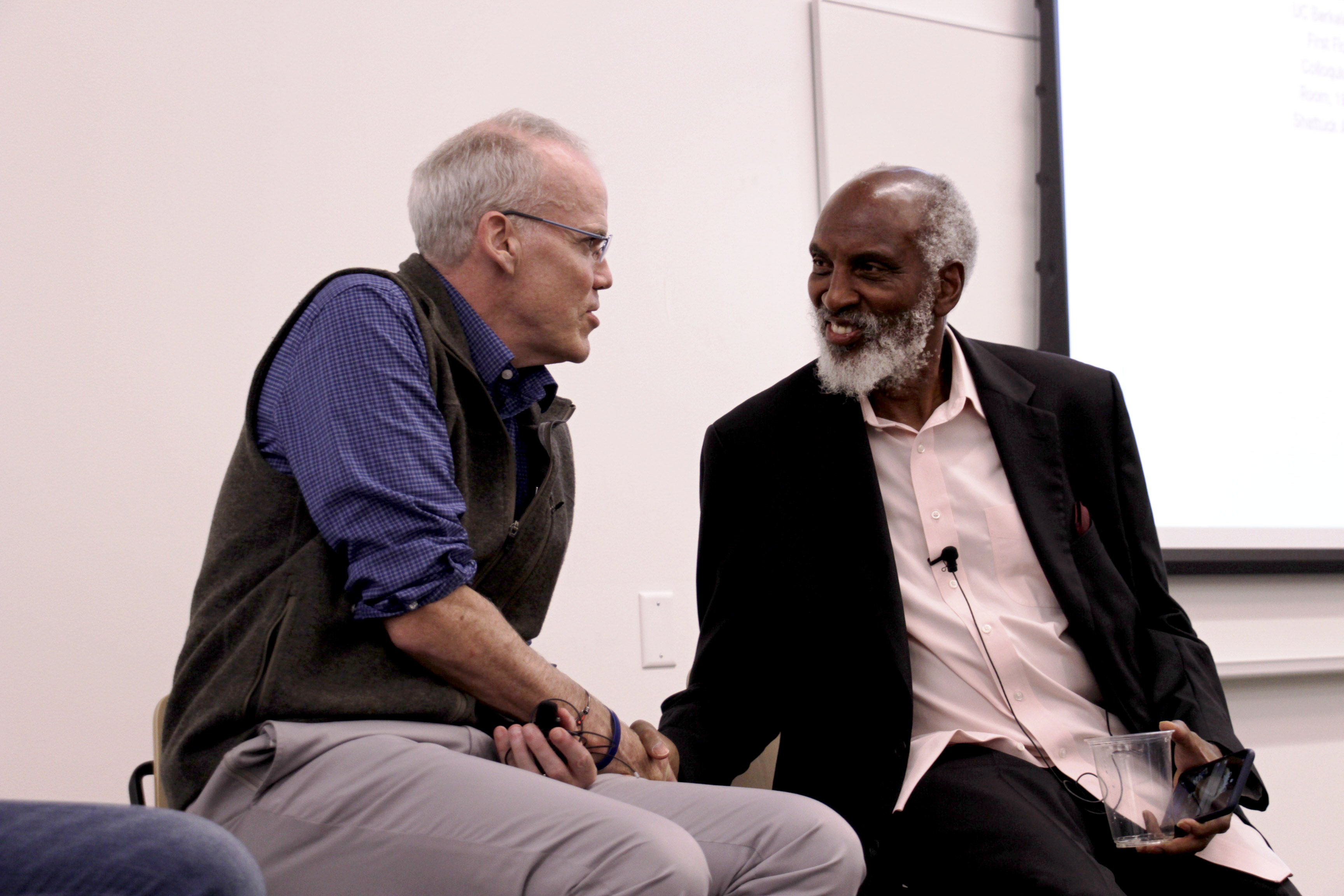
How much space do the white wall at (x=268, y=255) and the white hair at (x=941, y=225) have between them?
2.62ft

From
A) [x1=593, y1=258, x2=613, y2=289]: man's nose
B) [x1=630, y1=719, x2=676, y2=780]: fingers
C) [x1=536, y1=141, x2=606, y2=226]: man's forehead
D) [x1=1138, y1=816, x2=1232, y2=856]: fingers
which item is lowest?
[x1=1138, y1=816, x2=1232, y2=856]: fingers

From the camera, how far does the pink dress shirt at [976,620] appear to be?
1958 mm

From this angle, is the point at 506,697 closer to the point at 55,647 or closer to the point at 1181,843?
the point at 1181,843

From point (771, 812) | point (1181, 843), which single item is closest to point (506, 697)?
point (771, 812)

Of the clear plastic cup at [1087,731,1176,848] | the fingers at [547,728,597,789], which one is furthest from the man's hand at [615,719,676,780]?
the clear plastic cup at [1087,731,1176,848]

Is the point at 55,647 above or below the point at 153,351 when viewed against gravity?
below

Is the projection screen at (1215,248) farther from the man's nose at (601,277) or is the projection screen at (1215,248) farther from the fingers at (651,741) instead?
the fingers at (651,741)

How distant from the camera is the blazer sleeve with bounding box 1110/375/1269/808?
6.34 feet

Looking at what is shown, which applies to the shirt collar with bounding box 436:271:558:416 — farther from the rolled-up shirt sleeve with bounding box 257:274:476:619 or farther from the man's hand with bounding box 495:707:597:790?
the man's hand with bounding box 495:707:597:790

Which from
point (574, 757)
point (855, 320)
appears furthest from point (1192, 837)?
point (855, 320)

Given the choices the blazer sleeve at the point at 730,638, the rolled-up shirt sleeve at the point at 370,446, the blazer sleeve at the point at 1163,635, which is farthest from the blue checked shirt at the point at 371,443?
the blazer sleeve at the point at 1163,635

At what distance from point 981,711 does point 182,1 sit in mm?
2203

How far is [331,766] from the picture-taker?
1376 mm

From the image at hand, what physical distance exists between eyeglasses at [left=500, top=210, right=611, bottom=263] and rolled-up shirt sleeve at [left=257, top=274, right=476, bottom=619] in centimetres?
34
